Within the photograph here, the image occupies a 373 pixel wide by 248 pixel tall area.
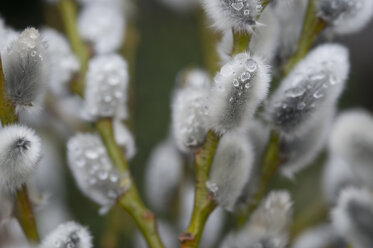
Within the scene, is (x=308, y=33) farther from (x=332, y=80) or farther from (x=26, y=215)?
(x=26, y=215)

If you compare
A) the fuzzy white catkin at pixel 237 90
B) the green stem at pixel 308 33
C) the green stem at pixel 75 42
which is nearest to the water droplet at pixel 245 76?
the fuzzy white catkin at pixel 237 90

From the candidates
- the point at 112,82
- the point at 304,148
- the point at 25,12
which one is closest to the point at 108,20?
the point at 112,82

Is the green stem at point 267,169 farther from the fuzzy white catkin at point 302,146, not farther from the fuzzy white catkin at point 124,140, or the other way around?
the fuzzy white catkin at point 124,140

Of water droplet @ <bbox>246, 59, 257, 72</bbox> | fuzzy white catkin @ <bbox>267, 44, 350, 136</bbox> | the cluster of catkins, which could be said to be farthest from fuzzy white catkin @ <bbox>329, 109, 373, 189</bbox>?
water droplet @ <bbox>246, 59, 257, 72</bbox>

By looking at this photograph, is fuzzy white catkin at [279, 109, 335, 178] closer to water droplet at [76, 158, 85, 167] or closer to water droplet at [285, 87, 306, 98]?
water droplet at [285, 87, 306, 98]

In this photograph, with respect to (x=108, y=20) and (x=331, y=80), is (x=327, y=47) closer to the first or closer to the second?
(x=331, y=80)
